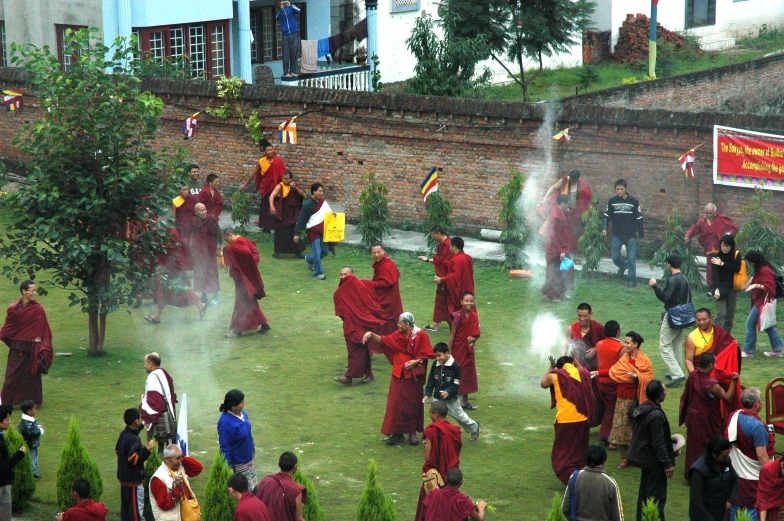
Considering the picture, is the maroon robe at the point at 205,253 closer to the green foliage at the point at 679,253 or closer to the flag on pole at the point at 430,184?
the flag on pole at the point at 430,184

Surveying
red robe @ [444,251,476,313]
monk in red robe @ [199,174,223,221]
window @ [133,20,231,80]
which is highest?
window @ [133,20,231,80]

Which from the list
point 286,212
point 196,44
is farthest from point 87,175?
point 196,44

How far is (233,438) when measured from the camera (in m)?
10.3

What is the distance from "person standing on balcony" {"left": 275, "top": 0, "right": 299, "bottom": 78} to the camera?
93.1ft

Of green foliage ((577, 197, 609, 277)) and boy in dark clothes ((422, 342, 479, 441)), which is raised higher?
green foliage ((577, 197, 609, 277))

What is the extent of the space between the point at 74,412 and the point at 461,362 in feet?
14.4

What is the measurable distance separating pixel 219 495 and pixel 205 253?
808 cm

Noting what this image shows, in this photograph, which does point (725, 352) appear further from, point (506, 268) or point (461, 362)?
point (506, 268)

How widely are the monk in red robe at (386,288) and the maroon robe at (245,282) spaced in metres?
1.85

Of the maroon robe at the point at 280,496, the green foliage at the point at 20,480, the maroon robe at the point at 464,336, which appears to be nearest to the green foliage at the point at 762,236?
the maroon robe at the point at 464,336

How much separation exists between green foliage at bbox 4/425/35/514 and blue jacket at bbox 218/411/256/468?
190 cm

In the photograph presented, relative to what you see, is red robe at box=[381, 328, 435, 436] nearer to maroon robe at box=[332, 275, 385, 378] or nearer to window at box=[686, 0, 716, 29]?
maroon robe at box=[332, 275, 385, 378]

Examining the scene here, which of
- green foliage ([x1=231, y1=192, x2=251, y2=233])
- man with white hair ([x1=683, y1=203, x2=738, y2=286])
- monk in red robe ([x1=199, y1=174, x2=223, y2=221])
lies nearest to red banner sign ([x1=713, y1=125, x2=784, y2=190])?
man with white hair ([x1=683, y1=203, x2=738, y2=286])

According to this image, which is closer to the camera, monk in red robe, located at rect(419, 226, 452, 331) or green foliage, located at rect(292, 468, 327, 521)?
green foliage, located at rect(292, 468, 327, 521)
